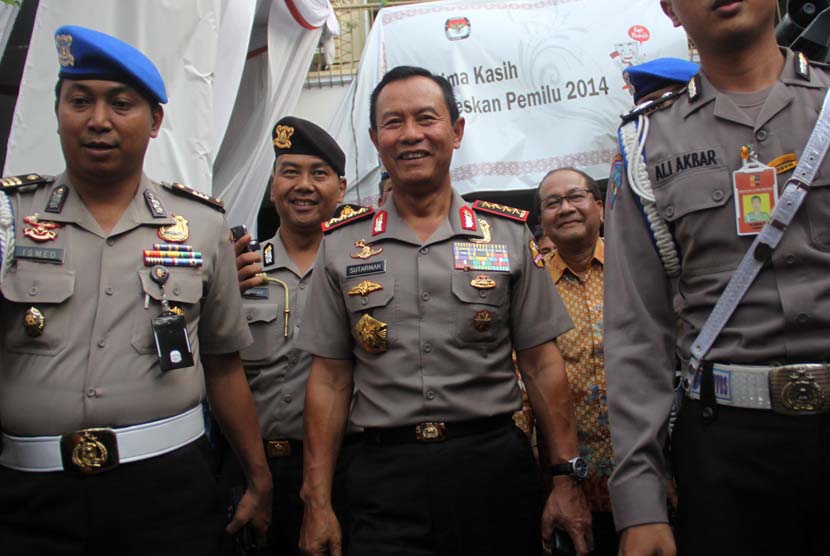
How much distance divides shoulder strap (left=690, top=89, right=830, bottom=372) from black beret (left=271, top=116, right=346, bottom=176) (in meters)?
2.21

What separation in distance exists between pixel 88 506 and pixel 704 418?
1.47 metres

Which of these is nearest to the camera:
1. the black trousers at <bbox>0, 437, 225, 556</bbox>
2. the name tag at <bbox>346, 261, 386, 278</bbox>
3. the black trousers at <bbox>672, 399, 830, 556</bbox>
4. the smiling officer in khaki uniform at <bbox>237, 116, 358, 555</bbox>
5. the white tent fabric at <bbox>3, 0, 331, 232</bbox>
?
the black trousers at <bbox>672, 399, 830, 556</bbox>

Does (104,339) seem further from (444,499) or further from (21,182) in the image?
(444,499)

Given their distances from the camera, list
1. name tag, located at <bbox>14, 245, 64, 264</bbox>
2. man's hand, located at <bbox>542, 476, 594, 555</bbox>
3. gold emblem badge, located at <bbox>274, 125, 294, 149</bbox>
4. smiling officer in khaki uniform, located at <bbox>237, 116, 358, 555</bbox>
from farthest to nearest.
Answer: gold emblem badge, located at <bbox>274, 125, 294, 149</bbox> < smiling officer in khaki uniform, located at <bbox>237, 116, 358, 555</bbox> < man's hand, located at <bbox>542, 476, 594, 555</bbox> < name tag, located at <bbox>14, 245, 64, 264</bbox>

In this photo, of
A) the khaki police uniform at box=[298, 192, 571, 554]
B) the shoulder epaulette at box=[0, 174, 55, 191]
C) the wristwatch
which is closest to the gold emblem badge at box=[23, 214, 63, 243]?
the shoulder epaulette at box=[0, 174, 55, 191]

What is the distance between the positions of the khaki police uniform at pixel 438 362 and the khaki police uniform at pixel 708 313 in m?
0.64

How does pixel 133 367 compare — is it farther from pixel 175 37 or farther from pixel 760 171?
pixel 175 37

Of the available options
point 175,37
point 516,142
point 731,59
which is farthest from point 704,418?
point 516,142

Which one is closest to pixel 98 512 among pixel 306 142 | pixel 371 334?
pixel 371 334

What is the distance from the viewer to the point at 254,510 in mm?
2439

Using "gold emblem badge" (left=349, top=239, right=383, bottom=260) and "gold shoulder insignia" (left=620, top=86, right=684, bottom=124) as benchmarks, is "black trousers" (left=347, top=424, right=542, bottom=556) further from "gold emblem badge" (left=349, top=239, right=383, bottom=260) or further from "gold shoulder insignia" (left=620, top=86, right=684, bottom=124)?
"gold shoulder insignia" (left=620, top=86, right=684, bottom=124)

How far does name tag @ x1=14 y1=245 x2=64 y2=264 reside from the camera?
6.53ft

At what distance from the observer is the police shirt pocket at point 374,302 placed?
230 cm

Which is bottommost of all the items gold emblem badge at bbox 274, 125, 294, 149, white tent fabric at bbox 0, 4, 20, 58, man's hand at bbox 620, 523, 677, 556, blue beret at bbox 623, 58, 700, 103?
man's hand at bbox 620, 523, 677, 556
